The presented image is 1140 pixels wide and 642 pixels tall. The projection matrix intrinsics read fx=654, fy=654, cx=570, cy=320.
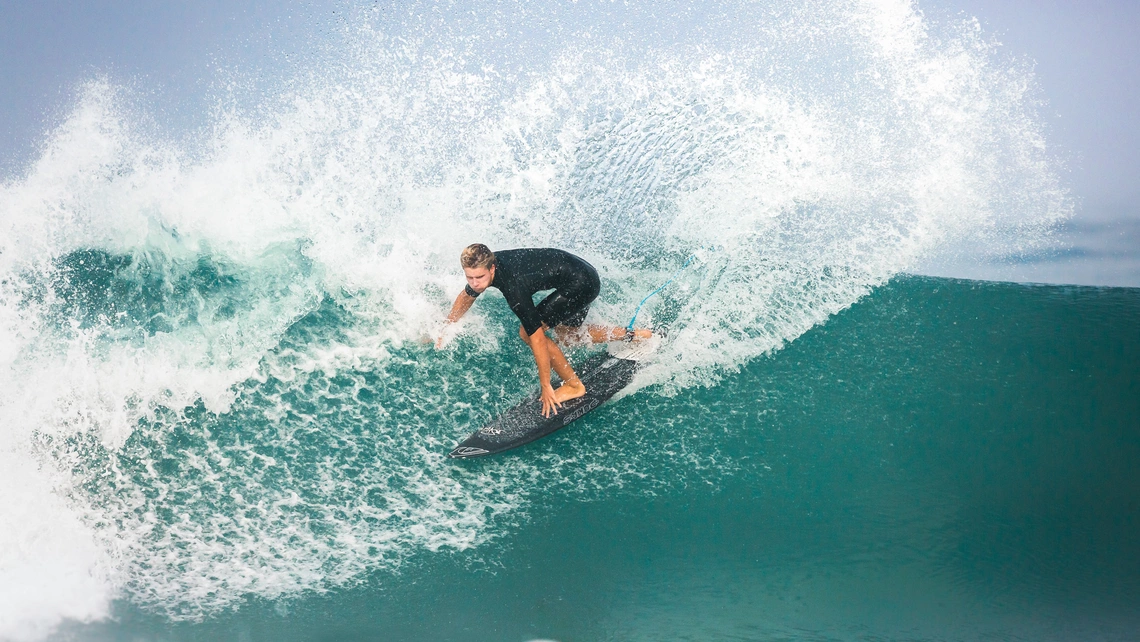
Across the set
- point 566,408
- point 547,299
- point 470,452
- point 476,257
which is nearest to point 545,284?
point 547,299

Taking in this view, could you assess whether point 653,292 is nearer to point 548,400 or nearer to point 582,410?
point 582,410

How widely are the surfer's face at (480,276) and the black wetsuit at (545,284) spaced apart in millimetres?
50

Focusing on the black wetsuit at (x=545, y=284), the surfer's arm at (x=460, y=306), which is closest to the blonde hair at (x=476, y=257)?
the black wetsuit at (x=545, y=284)

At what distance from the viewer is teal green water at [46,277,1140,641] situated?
3055mm

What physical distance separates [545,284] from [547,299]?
0.22 m

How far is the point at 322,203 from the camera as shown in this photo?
404cm

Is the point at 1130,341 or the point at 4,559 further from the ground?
the point at 1130,341

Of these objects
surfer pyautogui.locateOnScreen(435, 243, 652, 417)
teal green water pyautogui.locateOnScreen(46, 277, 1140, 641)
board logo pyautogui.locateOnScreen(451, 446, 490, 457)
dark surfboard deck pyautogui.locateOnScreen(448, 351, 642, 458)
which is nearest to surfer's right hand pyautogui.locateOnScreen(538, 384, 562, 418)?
surfer pyautogui.locateOnScreen(435, 243, 652, 417)

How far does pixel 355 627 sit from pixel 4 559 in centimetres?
184

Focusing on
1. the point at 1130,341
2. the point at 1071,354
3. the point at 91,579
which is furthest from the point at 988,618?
the point at 91,579

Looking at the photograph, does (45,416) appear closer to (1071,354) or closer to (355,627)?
(355,627)

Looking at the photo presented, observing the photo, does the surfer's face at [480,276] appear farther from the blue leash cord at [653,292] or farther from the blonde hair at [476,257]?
the blue leash cord at [653,292]

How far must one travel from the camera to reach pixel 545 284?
10.5 ft

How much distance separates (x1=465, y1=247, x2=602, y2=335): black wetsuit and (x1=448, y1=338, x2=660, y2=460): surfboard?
277 millimetres
